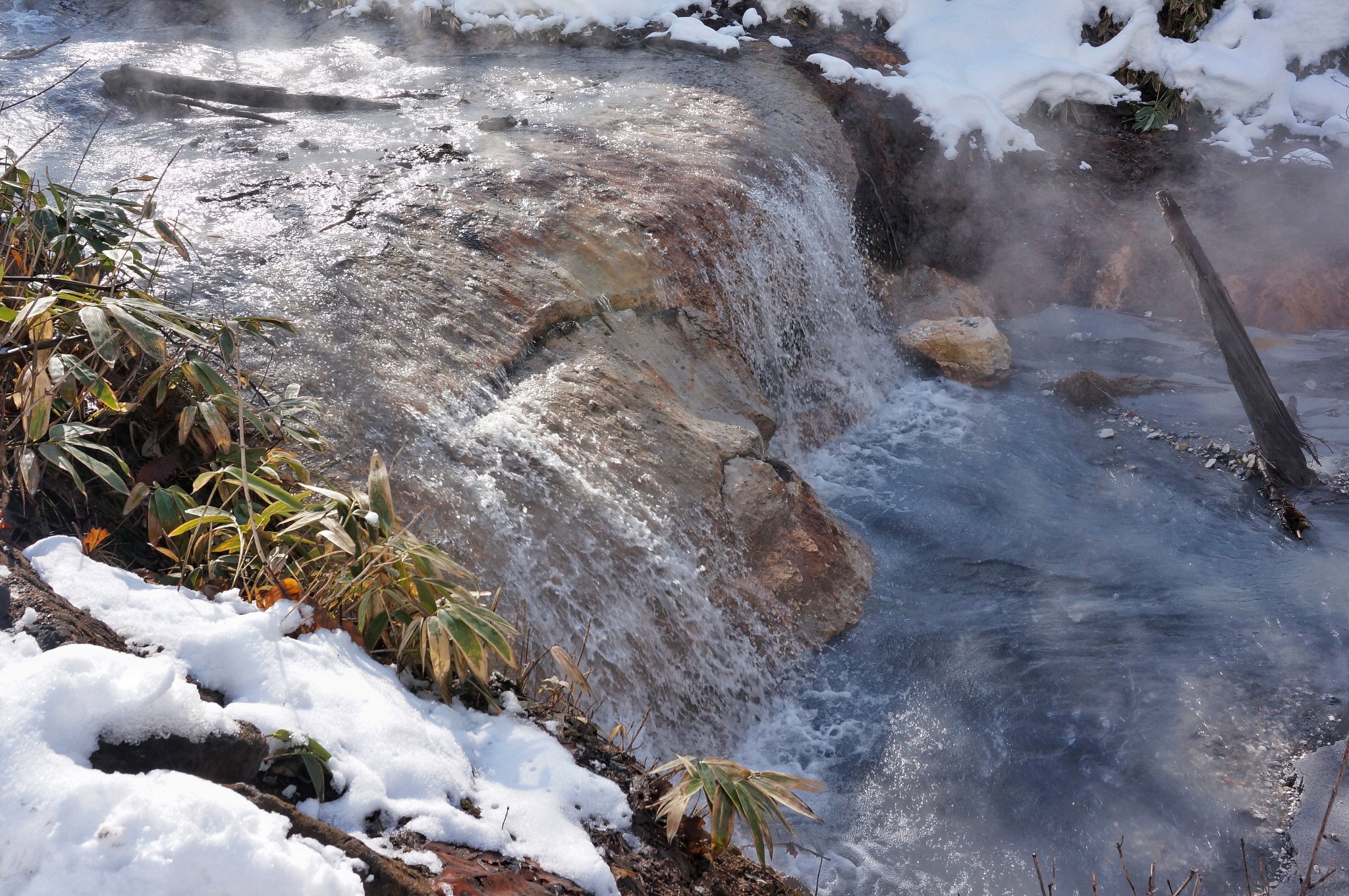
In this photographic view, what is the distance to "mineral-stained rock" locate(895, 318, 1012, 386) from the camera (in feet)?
23.9

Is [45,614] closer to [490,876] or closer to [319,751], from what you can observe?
[319,751]

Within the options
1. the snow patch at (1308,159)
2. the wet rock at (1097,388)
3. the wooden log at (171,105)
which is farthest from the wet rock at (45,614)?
the snow patch at (1308,159)

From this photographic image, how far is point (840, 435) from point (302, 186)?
13.2 ft

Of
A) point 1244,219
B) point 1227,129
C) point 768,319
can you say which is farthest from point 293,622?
point 1227,129

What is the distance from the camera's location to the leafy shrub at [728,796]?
2.22 m

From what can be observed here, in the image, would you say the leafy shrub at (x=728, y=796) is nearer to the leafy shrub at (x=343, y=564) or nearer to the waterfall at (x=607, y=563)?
the leafy shrub at (x=343, y=564)

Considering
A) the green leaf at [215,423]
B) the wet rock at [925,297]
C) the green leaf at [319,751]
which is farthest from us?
the wet rock at [925,297]

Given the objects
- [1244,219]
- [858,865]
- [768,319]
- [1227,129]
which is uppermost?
[1227,129]

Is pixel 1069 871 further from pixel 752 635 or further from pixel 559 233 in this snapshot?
pixel 559 233

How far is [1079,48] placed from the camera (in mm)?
9641

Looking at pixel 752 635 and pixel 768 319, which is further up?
pixel 768 319

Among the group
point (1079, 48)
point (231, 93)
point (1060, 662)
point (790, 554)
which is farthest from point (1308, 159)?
point (231, 93)

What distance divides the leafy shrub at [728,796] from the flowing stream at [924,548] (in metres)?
1.08

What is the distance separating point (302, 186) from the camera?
5367mm
